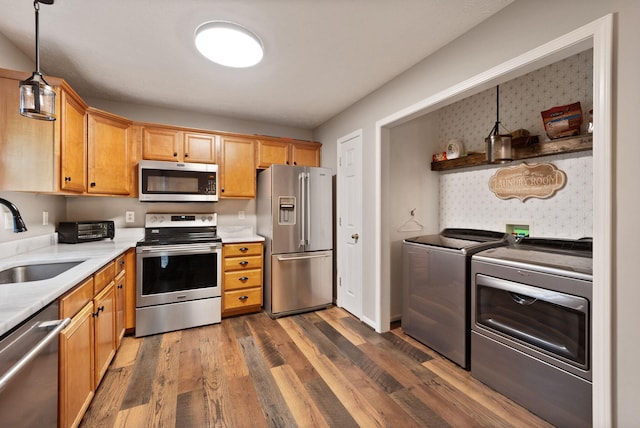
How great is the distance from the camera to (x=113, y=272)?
208 centimetres

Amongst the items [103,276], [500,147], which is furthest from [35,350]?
[500,147]

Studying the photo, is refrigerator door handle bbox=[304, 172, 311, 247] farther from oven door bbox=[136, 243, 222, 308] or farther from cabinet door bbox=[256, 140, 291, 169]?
oven door bbox=[136, 243, 222, 308]

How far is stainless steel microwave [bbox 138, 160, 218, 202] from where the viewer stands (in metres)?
2.87

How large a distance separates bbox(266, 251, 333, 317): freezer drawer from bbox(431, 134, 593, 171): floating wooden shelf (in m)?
1.81

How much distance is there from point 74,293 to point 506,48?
2.70 metres

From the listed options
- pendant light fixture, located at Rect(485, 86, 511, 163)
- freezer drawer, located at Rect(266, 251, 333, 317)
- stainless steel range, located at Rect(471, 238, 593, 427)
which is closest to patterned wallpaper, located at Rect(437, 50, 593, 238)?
stainless steel range, located at Rect(471, 238, 593, 427)

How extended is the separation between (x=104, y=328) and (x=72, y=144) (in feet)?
4.86

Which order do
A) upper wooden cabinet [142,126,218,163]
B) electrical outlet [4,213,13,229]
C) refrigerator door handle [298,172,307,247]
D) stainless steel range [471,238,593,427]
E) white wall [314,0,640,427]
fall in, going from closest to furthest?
white wall [314,0,640,427] < stainless steel range [471,238,593,427] < electrical outlet [4,213,13,229] < upper wooden cabinet [142,126,218,163] < refrigerator door handle [298,172,307,247]

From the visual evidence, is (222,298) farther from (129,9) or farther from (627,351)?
(627,351)

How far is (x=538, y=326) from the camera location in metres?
1.61

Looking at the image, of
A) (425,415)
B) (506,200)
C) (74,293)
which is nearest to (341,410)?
(425,415)

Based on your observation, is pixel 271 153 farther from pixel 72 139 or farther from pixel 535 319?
pixel 535 319

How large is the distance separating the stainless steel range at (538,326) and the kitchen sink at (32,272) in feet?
8.95

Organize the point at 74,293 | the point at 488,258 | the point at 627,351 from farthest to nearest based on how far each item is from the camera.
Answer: the point at 488,258 < the point at 74,293 < the point at 627,351
